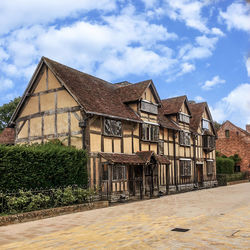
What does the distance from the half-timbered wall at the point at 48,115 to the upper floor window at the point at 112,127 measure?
1.76m

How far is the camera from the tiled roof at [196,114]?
33.3 metres

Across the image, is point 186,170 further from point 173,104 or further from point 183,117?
point 173,104

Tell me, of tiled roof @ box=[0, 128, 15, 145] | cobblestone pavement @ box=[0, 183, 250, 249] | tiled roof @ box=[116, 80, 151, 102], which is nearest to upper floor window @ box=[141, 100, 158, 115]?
tiled roof @ box=[116, 80, 151, 102]

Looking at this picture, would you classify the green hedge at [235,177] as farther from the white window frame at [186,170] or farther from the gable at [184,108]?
the gable at [184,108]

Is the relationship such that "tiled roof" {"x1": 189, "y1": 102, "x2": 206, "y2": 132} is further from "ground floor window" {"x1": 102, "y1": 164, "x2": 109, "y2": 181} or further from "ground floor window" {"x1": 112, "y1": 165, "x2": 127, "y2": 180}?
"ground floor window" {"x1": 102, "y1": 164, "x2": 109, "y2": 181}

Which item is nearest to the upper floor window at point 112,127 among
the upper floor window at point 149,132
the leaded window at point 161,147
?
the upper floor window at point 149,132

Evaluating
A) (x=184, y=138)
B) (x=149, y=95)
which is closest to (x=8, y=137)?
(x=149, y=95)

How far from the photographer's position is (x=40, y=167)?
1519 centimetres

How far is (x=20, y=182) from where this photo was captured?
14133 mm

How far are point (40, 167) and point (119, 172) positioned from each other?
21.4ft

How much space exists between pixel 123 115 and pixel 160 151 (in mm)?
6027

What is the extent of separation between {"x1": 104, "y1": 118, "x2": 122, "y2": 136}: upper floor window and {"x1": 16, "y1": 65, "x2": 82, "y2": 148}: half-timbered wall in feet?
5.77

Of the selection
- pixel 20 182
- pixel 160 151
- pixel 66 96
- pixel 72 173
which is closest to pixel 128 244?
pixel 20 182

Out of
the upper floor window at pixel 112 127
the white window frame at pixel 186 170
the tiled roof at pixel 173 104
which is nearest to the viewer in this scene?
the upper floor window at pixel 112 127
